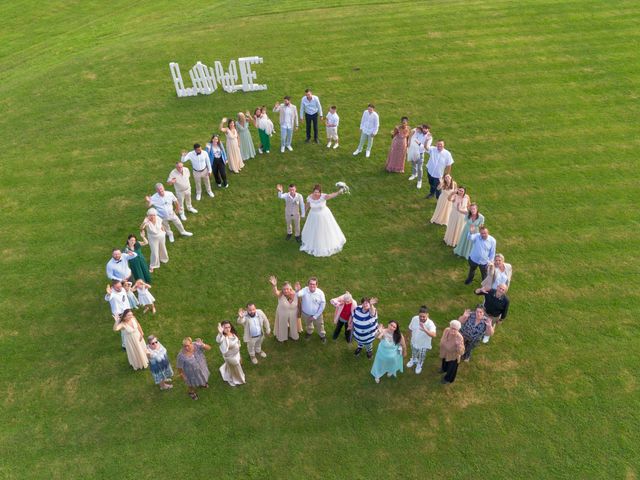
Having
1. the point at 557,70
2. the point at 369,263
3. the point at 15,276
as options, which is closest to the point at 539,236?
the point at 369,263

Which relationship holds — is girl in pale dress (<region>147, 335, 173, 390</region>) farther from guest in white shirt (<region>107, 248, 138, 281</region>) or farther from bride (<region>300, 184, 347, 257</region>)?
bride (<region>300, 184, 347, 257</region>)

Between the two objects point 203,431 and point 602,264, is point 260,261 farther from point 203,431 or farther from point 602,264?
point 602,264

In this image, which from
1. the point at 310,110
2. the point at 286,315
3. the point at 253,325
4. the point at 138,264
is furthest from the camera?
the point at 310,110

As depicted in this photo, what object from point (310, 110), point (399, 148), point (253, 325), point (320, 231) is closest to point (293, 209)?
point (320, 231)

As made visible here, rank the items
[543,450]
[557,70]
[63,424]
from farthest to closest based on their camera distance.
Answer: [557,70] → [63,424] → [543,450]

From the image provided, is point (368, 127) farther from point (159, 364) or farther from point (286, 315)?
point (159, 364)

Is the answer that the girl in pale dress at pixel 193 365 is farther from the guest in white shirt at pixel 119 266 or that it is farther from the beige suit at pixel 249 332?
the guest in white shirt at pixel 119 266

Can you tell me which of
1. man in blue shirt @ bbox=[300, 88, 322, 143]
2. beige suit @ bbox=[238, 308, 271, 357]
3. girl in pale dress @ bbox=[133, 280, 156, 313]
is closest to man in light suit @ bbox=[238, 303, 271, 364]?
beige suit @ bbox=[238, 308, 271, 357]

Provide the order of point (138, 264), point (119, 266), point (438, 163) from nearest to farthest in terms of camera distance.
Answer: point (119, 266), point (138, 264), point (438, 163)
